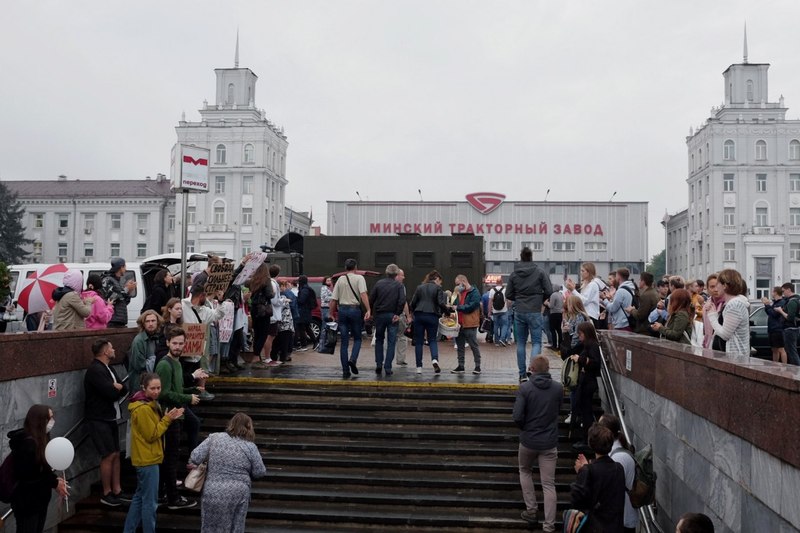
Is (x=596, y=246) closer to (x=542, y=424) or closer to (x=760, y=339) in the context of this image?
(x=760, y=339)

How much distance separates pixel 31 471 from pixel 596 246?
4671 centimetres

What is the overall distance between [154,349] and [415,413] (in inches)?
147

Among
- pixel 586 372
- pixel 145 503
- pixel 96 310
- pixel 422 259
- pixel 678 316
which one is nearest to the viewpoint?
pixel 145 503

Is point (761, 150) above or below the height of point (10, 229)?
above

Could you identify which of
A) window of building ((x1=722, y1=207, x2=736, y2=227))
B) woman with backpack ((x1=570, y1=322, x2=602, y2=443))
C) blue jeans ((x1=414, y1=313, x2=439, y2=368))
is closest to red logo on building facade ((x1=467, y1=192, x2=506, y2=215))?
window of building ((x1=722, y1=207, x2=736, y2=227))

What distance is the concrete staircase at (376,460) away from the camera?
7.98m

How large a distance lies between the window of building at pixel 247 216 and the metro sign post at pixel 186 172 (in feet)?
216

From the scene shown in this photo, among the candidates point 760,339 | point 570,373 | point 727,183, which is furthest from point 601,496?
point 727,183

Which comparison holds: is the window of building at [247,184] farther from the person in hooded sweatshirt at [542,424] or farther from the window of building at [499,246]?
the person in hooded sweatshirt at [542,424]

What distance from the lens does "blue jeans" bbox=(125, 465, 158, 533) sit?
724 cm

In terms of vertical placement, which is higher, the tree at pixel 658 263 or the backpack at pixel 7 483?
the tree at pixel 658 263

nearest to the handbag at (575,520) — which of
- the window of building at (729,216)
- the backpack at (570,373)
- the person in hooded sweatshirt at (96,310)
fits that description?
the backpack at (570,373)

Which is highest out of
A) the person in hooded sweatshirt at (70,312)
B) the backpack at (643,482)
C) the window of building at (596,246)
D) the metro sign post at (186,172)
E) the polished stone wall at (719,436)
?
the window of building at (596,246)

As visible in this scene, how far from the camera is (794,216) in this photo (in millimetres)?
71438
